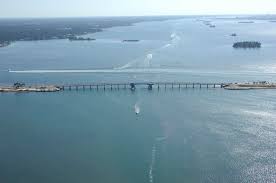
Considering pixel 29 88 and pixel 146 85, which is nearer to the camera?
pixel 29 88

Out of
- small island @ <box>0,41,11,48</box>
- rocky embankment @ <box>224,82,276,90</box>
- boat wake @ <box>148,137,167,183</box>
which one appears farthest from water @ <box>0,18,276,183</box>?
small island @ <box>0,41,11,48</box>

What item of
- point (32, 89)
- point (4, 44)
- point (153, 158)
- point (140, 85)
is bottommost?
point (4, 44)

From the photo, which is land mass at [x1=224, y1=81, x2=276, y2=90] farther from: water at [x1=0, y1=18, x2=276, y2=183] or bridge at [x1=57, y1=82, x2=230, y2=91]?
water at [x1=0, y1=18, x2=276, y2=183]

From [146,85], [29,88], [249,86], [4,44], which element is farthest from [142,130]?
[4,44]

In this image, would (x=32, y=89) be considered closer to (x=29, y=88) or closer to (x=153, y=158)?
(x=29, y=88)

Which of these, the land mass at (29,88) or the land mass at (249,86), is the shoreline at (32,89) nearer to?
the land mass at (29,88)

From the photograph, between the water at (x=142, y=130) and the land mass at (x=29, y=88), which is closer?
the water at (x=142, y=130)

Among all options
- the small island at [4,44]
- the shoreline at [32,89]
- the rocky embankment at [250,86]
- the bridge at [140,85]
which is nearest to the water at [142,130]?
the shoreline at [32,89]

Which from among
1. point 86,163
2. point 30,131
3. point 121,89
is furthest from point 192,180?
point 121,89
